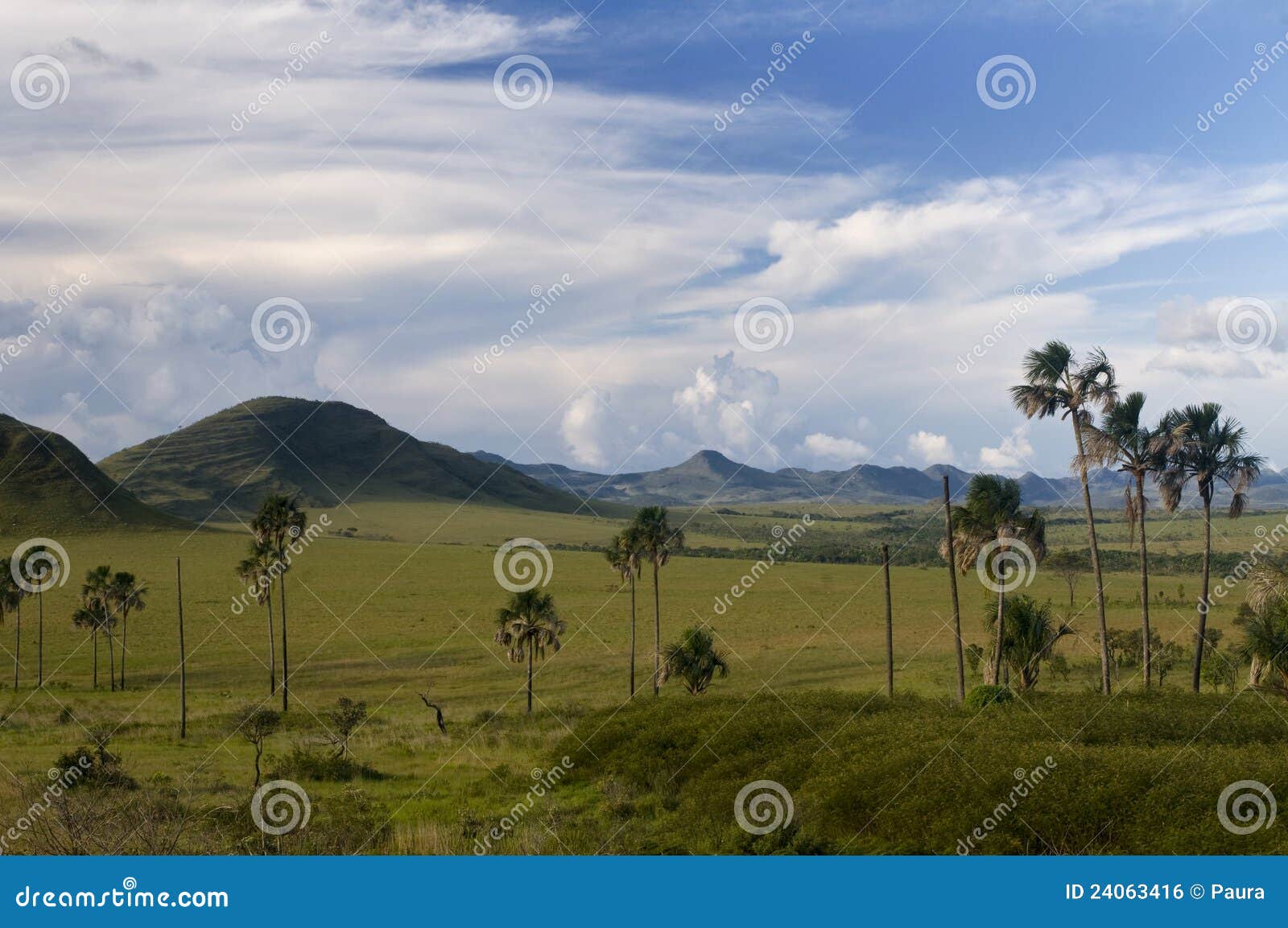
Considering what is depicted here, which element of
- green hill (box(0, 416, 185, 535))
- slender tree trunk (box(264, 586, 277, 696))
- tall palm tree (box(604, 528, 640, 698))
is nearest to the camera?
slender tree trunk (box(264, 586, 277, 696))

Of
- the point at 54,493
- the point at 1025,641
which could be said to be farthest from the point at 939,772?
the point at 54,493

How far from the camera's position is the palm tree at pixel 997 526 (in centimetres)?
3397

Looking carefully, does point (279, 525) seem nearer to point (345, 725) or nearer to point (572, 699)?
point (345, 725)

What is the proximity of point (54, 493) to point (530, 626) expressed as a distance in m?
135

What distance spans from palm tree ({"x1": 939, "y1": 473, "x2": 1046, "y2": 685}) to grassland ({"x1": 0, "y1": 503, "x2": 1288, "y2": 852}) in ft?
17.3

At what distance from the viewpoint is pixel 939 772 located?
18375 mm

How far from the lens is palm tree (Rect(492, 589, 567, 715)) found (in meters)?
43.9

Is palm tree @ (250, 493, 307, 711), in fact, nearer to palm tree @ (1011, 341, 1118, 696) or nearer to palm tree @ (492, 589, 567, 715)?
palm tree @ (492, 589, 567, 715)

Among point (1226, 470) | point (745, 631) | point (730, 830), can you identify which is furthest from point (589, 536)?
point (730, 830)

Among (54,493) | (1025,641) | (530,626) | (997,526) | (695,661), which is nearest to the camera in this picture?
(997,526)

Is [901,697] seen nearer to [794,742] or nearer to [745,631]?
[794,742]

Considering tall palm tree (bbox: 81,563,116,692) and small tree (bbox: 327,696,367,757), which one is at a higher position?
tall palm tree (bbox: 81,563,116,692)

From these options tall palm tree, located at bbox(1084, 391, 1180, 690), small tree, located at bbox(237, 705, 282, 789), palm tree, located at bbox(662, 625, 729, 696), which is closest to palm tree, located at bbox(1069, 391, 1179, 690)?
tall palm tree, located at bbox(1084, 391, 1180, 690)

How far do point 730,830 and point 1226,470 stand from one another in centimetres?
2755
